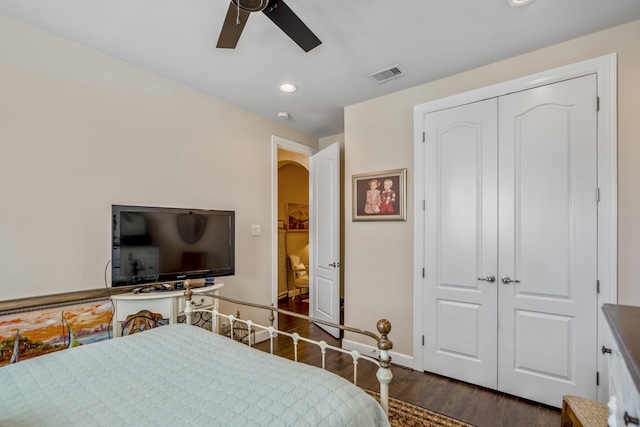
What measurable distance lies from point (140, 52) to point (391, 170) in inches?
93.4

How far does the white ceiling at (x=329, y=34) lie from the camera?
187 centimetres

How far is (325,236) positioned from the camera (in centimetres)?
382

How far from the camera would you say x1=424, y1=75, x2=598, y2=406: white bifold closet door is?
84.4 inches

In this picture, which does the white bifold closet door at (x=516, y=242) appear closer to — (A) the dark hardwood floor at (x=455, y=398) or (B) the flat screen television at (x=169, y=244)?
(A) the dark hardwood floor at (x=455, y=398)

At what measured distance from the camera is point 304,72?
2.65 metres

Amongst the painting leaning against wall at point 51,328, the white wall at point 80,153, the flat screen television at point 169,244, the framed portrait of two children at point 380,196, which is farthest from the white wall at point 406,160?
the painting leaning against wall at point 51,328

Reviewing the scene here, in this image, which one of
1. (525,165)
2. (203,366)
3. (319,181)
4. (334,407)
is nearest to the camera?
(334,407)

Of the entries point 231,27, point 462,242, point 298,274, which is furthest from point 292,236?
point 231,27

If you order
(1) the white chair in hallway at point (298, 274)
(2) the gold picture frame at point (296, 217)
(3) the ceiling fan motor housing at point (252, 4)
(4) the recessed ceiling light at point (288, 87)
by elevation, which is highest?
(4) the recessed ceiling light at point (288, 87)

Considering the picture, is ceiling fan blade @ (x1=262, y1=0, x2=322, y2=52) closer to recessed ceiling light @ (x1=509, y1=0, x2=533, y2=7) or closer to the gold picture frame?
recessed ceiling light @ (x1=509, y1=0, x2=533, y2=7)

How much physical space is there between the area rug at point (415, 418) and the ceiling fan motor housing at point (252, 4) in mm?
2529

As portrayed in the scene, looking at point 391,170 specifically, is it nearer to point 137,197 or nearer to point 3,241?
point 137,197

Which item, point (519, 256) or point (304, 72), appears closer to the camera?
point (519, 256)

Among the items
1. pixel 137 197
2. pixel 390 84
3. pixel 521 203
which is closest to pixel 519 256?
pixel 521 203
